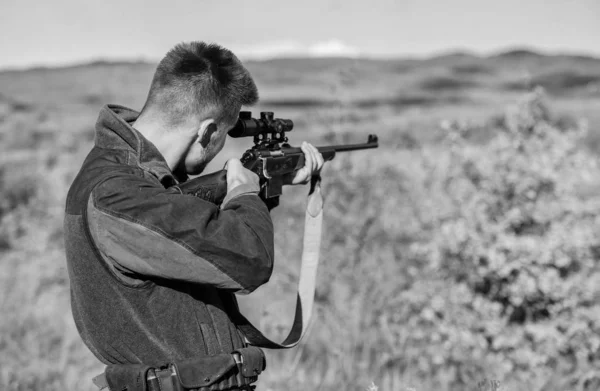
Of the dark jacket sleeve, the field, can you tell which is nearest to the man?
the dark jacket sleeve

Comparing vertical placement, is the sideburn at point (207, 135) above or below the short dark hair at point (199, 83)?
below

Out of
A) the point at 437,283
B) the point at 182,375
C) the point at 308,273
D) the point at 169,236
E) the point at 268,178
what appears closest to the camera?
the point at 169,236

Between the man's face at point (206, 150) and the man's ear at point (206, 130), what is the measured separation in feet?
0.05

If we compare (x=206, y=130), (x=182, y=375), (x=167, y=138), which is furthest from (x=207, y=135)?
(x=182, y=375)

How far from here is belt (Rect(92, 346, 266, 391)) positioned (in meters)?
2.10

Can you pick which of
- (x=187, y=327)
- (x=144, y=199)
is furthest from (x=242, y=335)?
(x=144, y=199)

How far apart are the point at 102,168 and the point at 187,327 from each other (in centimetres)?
61

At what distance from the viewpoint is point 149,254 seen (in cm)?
190

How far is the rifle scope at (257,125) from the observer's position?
8.51ft

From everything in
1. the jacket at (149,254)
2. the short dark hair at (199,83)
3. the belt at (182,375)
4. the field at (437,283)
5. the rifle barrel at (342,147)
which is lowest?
the field at (437,283)

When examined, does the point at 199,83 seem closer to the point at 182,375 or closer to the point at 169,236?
the point at 169,236

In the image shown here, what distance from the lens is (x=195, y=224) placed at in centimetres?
191

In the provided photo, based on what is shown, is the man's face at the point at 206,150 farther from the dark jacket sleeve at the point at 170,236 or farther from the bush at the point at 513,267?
the bush at the point at 513,267

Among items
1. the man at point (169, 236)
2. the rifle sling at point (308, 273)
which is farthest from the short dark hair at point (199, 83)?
the rifle sling at point (308, 273)
